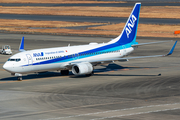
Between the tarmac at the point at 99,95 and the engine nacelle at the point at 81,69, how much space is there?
1060mm

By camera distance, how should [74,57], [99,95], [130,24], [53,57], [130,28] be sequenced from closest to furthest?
[99,95] < [53,57] < [74,57] < [130,24] < [130,28]

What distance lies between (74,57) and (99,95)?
14.6m

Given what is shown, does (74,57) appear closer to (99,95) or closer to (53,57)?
(53,57)

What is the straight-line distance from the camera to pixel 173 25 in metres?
131

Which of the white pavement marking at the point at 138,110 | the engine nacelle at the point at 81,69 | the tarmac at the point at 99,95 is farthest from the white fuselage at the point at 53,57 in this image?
the white pavement marking at the point at 138,110

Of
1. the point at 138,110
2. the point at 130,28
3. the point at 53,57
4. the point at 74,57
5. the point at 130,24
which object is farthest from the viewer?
the point at 130,28

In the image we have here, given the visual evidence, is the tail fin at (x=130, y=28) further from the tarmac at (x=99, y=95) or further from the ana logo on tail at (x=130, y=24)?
the tarmac at (x=99, y=95)

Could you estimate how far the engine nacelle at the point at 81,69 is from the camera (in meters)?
51.5

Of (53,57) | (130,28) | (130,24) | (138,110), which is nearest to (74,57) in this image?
(53,57)

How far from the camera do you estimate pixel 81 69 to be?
51531mm

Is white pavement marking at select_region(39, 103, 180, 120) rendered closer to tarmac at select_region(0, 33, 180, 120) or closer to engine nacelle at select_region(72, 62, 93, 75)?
tarmac at select_region(0, 33, 180, 120)

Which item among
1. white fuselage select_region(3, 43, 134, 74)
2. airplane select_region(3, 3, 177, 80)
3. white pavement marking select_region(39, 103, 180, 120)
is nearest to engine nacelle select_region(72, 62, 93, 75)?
airplane select_region(3, 3, 177, 80)

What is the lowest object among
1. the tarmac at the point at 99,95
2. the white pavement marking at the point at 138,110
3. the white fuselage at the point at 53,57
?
the white pavement marking at the point at 138,110

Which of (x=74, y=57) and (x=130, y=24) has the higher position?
(x=130, y=24)
